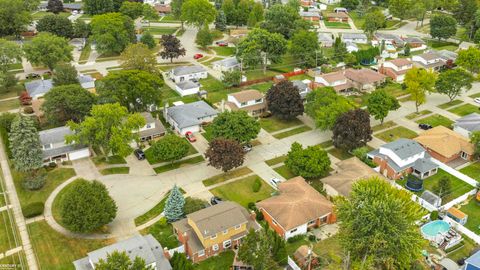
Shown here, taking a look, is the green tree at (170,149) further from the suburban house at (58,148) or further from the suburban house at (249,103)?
the suburban house at (249,103)

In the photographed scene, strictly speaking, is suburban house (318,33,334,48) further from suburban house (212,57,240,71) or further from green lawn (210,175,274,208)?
green lawn (210,175,274,208)

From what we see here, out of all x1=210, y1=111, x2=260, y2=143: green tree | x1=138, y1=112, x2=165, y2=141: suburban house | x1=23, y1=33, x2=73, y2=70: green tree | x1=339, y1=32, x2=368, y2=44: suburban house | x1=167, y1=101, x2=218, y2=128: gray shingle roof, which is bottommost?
x1=138, y1=112, x2=165, y2=141: suburban house

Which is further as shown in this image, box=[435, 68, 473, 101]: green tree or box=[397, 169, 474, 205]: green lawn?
box=[435, 68, 473, 101]: green tree

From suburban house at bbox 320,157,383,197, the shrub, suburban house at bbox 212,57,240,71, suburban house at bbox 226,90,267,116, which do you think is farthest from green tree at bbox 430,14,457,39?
the shrub

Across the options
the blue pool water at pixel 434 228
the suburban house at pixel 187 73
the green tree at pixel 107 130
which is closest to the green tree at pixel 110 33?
the suburban house at pixel 187 73

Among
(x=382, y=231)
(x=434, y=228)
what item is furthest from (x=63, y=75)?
(x=434, y=228)

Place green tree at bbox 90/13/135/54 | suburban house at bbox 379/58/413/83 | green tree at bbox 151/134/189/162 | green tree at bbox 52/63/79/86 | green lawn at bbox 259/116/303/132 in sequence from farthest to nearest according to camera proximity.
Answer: green tree at bbox 90/13/135/54, suburban house at bbox 379/58/413/83, green tree at bbox 52/63/79/86, green lawn at bbox 259/116/303/132, green tree at bbox 151/134/189/162
